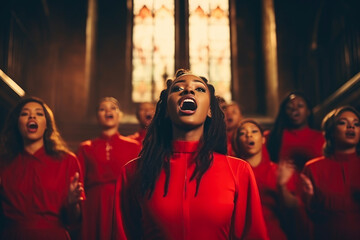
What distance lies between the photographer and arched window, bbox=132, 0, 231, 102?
9461mm

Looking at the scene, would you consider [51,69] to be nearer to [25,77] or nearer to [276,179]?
[25,77]

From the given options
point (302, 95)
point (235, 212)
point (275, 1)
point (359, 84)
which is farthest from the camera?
point (275, 1)

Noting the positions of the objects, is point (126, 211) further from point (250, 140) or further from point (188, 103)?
point (250, 140)

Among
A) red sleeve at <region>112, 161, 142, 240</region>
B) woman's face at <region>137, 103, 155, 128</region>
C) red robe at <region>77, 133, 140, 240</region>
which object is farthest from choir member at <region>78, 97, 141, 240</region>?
red sleeve at <region>112, 161, 142, 240</region>

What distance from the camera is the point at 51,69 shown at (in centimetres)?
836

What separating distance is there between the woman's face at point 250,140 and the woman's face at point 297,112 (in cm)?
91

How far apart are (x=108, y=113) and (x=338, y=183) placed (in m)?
2.24

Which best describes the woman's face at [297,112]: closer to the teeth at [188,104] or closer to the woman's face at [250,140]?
the woman's face at [250,140]

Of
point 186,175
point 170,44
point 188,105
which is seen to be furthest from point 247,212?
point 170,44

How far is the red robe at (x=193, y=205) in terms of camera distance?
217cm

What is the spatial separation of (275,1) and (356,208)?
20.2 ft

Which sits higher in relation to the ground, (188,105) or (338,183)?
(188,105)

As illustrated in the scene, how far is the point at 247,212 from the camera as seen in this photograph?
2.26m

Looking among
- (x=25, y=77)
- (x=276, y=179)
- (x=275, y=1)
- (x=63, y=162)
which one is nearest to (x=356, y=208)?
(x=276, y=179)
